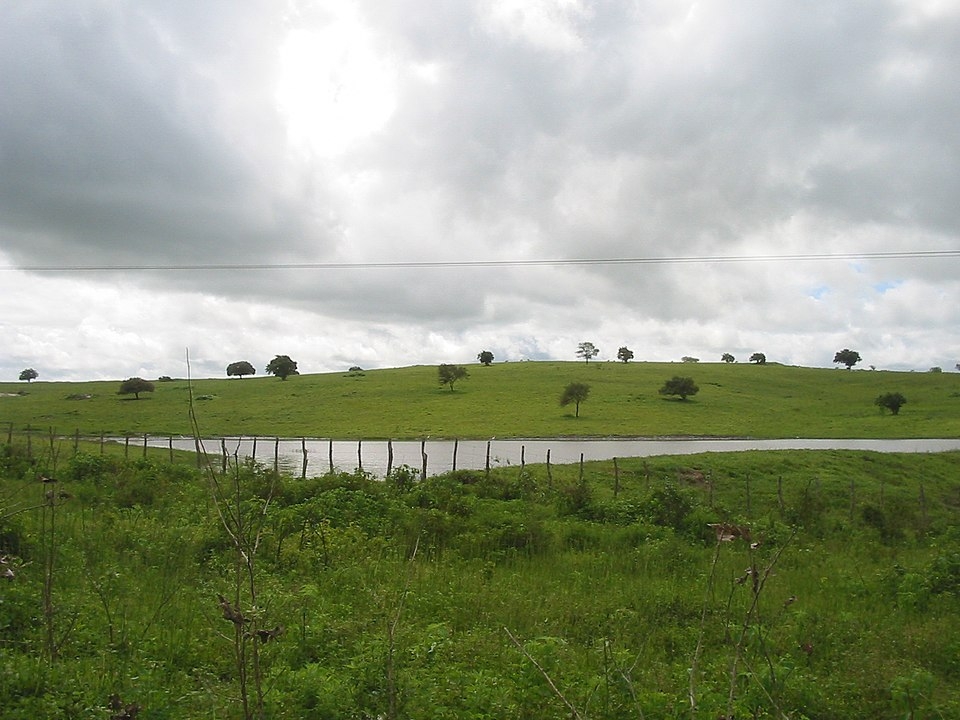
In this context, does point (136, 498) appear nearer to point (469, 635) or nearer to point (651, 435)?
point (469, 635)

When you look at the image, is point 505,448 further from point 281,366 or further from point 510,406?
point 281,366

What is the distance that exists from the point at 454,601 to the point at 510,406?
63718 mm

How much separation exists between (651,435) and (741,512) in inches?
1396

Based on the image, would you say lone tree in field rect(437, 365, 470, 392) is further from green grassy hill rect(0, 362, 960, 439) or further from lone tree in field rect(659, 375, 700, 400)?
lone tree in field rect(659, 375, 700, 400)

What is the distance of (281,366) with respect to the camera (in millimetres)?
103062

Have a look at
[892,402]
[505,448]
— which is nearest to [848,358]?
[892,402]

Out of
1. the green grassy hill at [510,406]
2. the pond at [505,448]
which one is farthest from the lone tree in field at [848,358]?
the pond at [505,448]

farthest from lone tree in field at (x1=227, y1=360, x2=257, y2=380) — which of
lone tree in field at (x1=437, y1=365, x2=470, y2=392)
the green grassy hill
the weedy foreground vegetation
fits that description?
the weedy foreground vegetation

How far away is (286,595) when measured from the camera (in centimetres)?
1021

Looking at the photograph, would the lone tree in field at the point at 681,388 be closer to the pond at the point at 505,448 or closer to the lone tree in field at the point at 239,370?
the pond at the point at 505,448

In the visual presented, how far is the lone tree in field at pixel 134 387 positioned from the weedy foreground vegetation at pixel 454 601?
220 feet

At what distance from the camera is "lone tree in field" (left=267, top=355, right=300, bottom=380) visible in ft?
337

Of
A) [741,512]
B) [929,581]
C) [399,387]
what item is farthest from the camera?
[399,387]

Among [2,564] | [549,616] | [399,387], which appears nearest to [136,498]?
[549,616]
